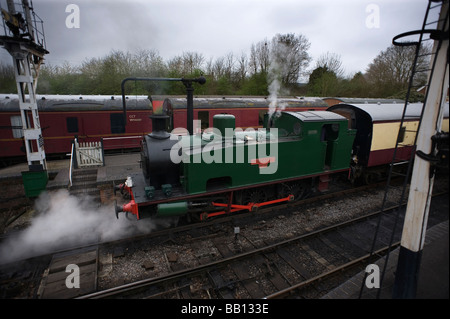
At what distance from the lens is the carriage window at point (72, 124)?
11.7 metres

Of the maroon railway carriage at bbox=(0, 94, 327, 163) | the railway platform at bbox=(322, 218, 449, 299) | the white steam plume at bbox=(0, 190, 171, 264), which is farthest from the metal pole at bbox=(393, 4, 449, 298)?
the maroon railway carriage at bbox=(0, 94, 327, 163)

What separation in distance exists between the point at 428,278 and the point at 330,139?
503 centimetres

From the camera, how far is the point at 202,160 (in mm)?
5664

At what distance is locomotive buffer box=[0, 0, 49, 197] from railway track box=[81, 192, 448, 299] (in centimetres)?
550

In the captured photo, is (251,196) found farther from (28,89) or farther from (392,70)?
(392,70)

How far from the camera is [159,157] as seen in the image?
5734 millimetres

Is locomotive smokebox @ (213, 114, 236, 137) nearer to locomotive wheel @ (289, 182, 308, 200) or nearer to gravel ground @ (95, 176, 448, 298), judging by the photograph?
gravel ground @ (95, 176, 448, 298)

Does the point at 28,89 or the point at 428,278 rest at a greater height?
the point at 28,89

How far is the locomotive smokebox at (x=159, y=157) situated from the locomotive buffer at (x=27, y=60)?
440 cm

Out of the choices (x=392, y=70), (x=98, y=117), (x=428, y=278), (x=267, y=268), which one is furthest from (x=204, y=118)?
(x=392, y=70)

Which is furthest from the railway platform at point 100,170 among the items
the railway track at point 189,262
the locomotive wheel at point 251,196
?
the locomotive wheel at point 251,196

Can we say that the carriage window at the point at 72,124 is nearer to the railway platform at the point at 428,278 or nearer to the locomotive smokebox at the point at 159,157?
the locomotive smokebox at the point at 159,157

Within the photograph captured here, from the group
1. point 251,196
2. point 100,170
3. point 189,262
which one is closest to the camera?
point 189,262
